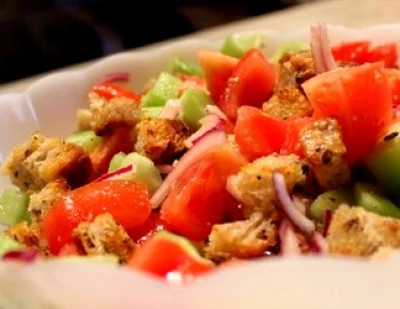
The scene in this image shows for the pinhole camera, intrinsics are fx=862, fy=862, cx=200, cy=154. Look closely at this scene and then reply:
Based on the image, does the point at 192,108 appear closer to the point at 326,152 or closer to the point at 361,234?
the point at 326,152

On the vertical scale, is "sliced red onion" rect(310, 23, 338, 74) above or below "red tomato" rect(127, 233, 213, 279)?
above

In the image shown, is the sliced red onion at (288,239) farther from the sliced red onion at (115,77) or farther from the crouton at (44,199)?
the sliced red onion at (115,77)

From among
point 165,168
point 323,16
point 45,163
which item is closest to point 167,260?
point 165,168

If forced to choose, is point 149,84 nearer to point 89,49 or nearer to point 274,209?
point 274,209

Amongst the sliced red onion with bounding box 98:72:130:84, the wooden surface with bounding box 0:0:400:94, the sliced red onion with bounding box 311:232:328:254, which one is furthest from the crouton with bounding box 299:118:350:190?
the wooden surface with bounding box 0:0:400:94

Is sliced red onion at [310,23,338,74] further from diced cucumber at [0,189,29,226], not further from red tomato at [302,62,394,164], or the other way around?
diced cucumber at [0,189,29,226]

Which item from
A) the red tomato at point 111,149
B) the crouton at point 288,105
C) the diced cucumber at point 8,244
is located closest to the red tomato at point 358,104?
the crouton at point 288,105
